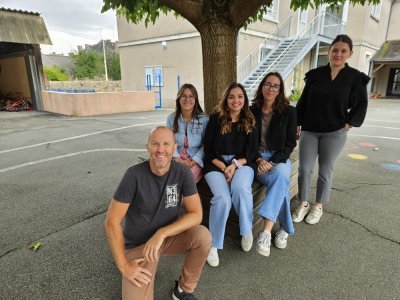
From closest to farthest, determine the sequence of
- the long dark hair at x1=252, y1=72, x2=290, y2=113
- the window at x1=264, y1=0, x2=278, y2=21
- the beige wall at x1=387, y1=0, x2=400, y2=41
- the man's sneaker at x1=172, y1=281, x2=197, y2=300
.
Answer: the man's sneaker at x1=172, y1=281, x2=197, y2=300 → the long dark hair at x1=252, y1=72, x2=290, y2=113 → the window at x1=264, y1=0, x2=278, y2=21 → the beige wall at x1=387, y1=0, x2=400, y2=41

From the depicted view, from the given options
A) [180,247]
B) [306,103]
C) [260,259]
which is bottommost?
[260,259]

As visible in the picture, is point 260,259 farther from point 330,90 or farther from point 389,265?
point 330,90

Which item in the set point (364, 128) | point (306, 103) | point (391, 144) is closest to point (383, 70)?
point (364, 128)

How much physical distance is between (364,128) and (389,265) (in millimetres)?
7259

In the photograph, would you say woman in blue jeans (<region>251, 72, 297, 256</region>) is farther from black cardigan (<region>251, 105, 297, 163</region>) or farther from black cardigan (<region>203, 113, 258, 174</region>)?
black cardigan (<region>203, 113, 258, 174</region>)

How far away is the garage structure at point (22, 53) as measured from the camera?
36.8 ft

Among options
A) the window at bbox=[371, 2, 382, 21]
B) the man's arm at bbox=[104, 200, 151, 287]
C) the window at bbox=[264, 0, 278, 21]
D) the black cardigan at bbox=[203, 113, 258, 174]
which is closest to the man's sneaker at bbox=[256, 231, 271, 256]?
the black cardigan at bbox=[203, 113, 258, 174]

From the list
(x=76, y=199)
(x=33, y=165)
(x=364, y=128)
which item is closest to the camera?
(x=76, y=199)

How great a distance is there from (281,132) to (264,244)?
110 cm

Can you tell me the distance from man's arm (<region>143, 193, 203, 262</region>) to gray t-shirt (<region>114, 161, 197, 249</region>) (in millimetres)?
66

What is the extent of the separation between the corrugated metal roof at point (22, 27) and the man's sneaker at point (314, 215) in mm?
12858

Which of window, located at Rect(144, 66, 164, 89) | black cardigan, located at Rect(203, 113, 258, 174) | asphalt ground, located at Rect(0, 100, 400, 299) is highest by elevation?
Answer: window, located at Rect(144, 66, 164, 89)

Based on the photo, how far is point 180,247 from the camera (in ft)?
6.31

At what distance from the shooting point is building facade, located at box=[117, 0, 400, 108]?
1316 centimetres
